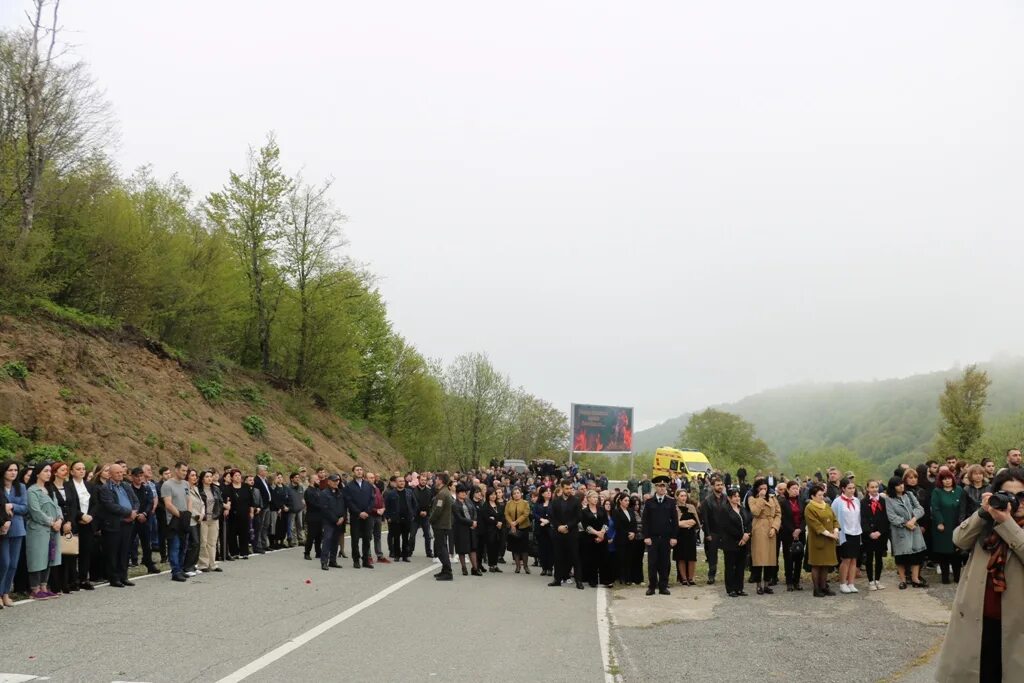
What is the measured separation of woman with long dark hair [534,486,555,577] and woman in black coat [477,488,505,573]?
79 cm

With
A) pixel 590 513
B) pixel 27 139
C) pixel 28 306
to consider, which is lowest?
pixel 590 513

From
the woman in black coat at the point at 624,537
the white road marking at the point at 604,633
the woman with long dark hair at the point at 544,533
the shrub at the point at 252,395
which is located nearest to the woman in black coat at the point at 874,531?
the woman in black coat at the point at 624,537

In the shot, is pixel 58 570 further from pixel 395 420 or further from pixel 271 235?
pixel 395 420

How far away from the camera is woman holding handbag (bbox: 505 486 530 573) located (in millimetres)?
18109

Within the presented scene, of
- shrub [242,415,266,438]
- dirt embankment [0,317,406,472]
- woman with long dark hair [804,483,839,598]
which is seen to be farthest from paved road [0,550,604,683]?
shrub [242,415,266,438]

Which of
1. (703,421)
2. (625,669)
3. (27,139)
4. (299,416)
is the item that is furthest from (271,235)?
(703,421)

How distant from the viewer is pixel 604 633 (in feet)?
34.9

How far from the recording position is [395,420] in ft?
187

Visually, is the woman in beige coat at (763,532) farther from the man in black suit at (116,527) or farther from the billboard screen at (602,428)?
the billboard screen at (602,428)

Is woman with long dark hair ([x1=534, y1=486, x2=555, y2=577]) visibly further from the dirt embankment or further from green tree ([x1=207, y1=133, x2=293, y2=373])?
green tree ([x1=207, y1=133, x2=293, y2=373])

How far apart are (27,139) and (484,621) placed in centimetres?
2460

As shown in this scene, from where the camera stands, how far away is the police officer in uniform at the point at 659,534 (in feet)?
48.1

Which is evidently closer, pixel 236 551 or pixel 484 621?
pixel 484 621

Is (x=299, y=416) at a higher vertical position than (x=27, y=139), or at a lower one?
lower
